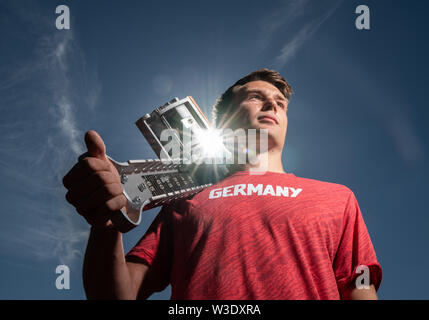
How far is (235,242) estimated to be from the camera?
10.4 ft

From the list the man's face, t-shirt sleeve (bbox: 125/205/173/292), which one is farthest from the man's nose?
t-shirt sleeve (bbox: 125/205/173/292)

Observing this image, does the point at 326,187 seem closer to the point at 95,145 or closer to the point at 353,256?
the point at 353,256

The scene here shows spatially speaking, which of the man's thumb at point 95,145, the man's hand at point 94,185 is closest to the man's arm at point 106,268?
the man's hand at point 94,185

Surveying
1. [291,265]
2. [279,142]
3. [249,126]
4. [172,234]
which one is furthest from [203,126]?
[291,265]

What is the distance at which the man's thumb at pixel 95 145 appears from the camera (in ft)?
7.04

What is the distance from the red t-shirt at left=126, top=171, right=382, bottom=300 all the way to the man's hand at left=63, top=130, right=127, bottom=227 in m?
1.35

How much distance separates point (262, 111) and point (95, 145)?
3025mm

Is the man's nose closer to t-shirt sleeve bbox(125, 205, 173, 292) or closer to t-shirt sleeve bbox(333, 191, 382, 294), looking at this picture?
t-shirt sleeve bbox(333, 191, 382, 294)

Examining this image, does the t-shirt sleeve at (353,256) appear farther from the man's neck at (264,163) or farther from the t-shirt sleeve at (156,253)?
the t-shirt sleeve at (156,253)

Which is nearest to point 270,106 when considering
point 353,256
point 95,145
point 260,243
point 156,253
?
point 260,243

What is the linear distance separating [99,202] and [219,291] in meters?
1.52
